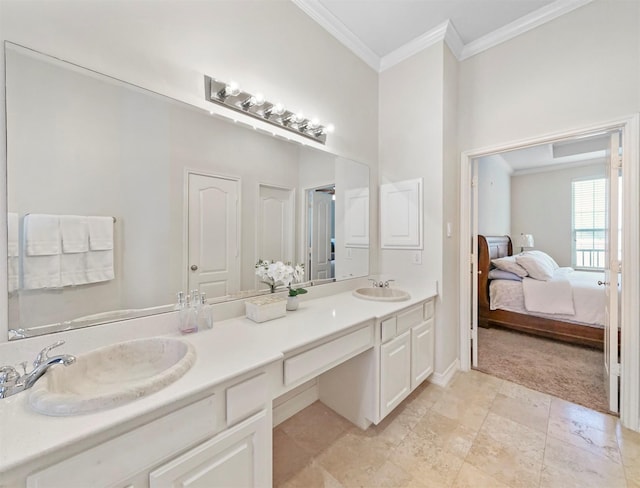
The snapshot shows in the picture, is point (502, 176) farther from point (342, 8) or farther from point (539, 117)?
point (342, 8)

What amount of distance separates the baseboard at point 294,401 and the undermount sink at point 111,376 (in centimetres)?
104

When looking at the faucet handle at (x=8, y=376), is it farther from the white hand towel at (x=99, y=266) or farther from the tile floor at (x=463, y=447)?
the tile floor at (x=463, y=447)

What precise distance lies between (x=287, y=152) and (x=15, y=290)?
1523mm

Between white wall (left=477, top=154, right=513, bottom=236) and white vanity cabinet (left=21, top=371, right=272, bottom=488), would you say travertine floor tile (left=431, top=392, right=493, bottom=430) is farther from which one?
white wall (left=477, top=154, right=513, bottom=236)

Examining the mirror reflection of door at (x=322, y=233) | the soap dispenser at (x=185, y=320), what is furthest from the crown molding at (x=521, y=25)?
the soap dispenser at (x=185, y=320)

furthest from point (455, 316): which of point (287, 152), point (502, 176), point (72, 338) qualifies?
point (502, 176)

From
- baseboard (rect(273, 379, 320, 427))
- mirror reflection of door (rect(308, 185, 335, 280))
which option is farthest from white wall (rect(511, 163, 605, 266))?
baseboard (rect(273, 379, 320, 427))

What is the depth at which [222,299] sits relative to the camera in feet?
5.05

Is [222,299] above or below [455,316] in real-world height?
above

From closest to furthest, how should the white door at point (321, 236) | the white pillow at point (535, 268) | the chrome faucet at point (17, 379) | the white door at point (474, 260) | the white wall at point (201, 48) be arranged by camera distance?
the chrome faucet at point (17, 379)
the white wall at point (201, 48)
the white door at point (321, 236)
the white door at point (474, 260)
the white pillow at point (535, 268)

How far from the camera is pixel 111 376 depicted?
1.02 meters

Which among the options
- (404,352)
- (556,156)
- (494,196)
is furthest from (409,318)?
(556,156)

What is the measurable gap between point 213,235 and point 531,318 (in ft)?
12.8

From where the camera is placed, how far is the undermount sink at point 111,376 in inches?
28.3
